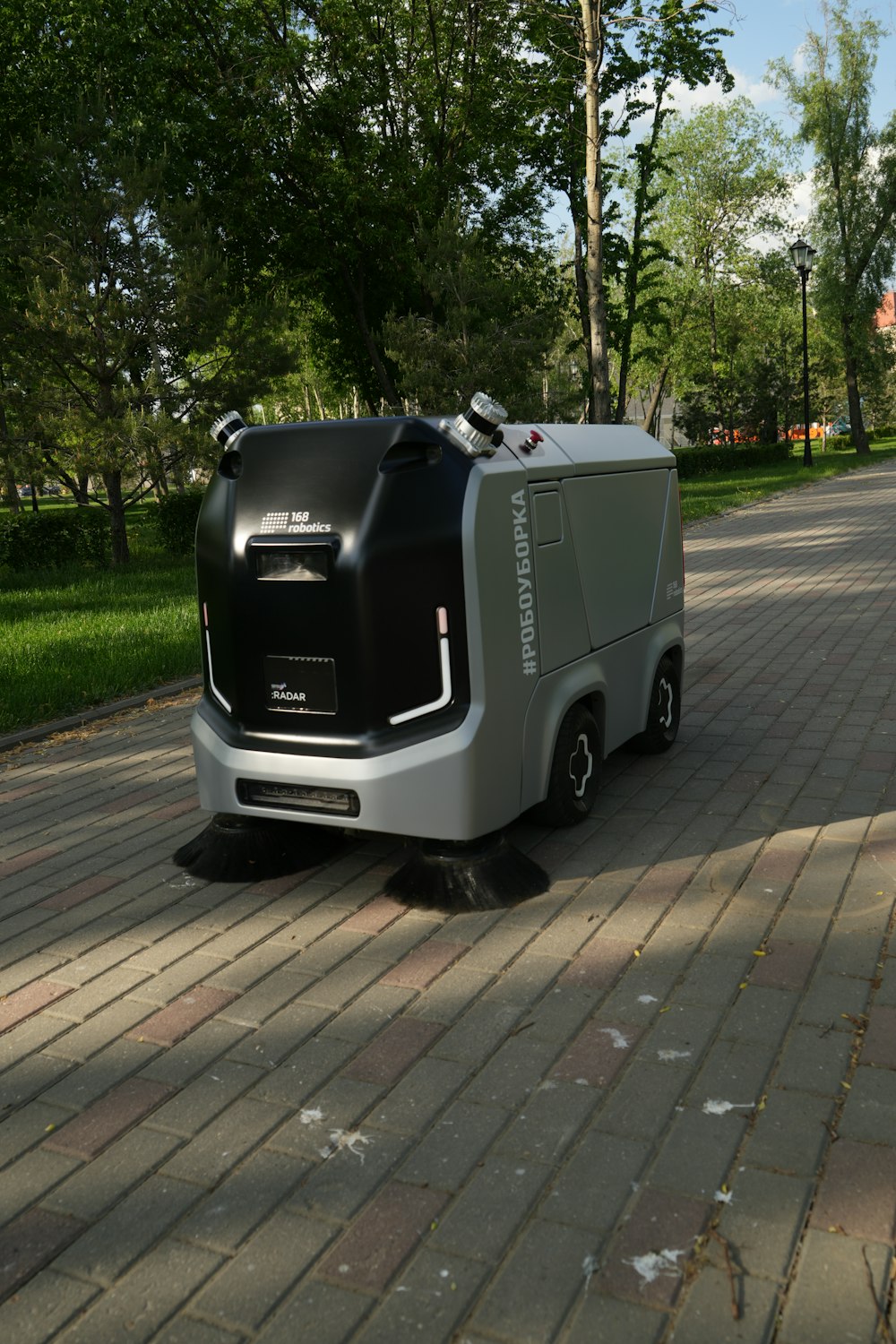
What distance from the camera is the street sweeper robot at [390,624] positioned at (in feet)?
13.9

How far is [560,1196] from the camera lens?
9.04ft

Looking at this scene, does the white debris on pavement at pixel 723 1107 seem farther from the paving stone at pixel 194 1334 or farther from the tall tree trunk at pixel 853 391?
the tall tree trunk at pixel 853 391

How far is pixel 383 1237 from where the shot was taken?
264 cm

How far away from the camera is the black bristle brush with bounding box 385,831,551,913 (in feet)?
14.7

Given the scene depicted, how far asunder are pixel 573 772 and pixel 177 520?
16.7 meters

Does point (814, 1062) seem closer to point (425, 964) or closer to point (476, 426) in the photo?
point (425, 964)

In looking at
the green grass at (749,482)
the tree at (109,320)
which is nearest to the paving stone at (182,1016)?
the tree at (109,320)

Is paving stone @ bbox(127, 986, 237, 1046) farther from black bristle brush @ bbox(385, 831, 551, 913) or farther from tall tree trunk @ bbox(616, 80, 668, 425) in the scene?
tall tree trunk @ bbox(616, 80, 668, 425)

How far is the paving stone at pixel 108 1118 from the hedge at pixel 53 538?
16833mm

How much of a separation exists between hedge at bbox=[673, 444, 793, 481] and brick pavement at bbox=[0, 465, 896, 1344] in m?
34.0

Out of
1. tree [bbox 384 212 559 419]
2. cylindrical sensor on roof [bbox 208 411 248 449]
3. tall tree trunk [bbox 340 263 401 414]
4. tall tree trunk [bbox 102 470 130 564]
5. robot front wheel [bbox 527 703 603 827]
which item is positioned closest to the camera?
cylindrical sensor on roof [bbox 208 411 248 449]

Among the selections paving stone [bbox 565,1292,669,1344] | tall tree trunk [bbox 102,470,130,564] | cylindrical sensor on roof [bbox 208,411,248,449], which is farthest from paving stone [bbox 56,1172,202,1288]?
tall tree trunk [bbox 102,470,130,564]

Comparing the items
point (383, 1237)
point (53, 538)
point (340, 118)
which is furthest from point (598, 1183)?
point (340, 118)

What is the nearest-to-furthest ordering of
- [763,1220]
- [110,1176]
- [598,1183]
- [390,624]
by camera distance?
[763,1220] < [598,1183] < [110,1176] < [390,624]
